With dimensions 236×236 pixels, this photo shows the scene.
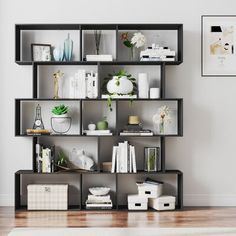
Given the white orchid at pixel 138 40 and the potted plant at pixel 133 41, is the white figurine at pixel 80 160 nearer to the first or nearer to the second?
the potted plant at pixel 133 41

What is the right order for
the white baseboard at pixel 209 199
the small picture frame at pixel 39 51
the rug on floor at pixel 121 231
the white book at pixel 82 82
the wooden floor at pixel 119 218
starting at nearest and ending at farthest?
the rug on floor at pixel 121 231 → the wooden floor at pixel 119 218 → the white book at pixel 82 82 → the small picture frame at pixel 39 51 → the white baseboard at pixel 209 199

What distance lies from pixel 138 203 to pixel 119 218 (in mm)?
394

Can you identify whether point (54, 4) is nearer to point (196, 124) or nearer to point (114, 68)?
point (114, 68)

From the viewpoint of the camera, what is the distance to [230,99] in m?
4.90

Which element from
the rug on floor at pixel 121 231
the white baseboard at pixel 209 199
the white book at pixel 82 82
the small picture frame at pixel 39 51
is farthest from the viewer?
the white baseboard at pixel 209 199

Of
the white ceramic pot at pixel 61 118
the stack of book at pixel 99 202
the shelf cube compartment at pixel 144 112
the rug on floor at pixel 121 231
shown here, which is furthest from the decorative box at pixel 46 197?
the shelf cube compartment at pixel 144 112

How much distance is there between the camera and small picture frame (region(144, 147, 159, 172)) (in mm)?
4703

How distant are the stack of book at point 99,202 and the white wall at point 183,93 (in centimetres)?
74

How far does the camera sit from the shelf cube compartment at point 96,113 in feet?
16.0

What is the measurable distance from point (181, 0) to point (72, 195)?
2265 mm

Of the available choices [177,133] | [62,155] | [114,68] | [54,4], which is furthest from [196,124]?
[54,4]

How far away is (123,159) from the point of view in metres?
4.64

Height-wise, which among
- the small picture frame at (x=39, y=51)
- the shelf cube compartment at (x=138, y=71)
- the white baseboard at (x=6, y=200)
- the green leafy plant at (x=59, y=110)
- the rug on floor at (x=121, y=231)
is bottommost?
the rug on floor at (x=121, y=231)

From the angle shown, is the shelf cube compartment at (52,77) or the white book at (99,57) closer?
the white book at (99,57)
